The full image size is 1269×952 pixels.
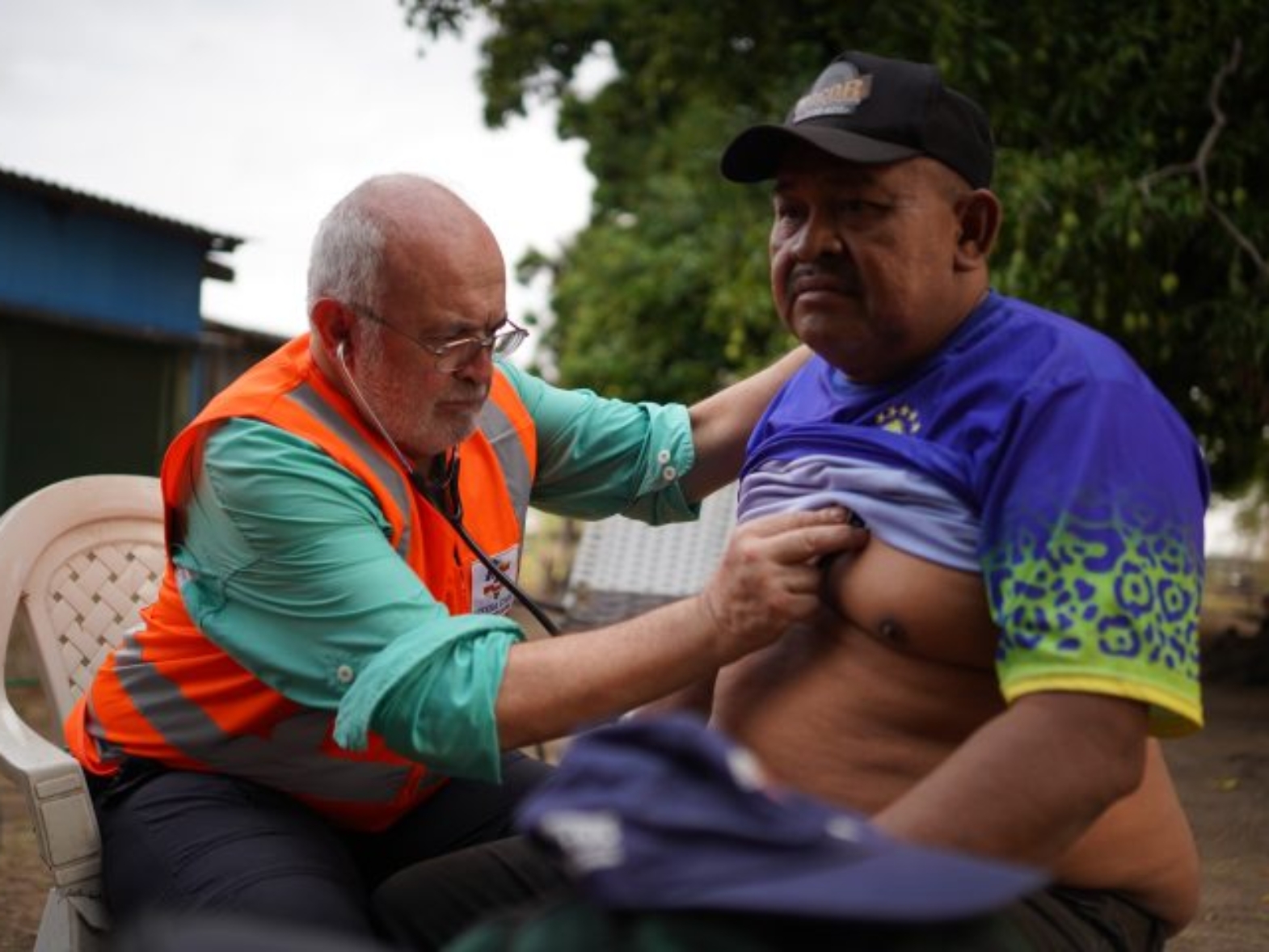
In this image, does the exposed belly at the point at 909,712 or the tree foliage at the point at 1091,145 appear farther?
the tree foliage at the point at 1091,145

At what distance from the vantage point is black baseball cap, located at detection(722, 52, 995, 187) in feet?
6.82

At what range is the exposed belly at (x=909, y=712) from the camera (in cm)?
197

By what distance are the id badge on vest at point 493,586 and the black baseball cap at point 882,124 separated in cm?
91

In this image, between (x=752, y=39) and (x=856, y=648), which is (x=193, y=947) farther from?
(x=752, y=39)

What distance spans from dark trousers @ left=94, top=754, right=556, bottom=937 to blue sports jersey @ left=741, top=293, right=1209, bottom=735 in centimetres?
87

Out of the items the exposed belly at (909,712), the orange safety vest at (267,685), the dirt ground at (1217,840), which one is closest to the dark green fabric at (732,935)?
the exposed belly at (909,712)

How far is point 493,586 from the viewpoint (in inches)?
108

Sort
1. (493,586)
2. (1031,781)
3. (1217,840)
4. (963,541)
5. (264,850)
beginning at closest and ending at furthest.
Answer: (1031,781) < (963,541) < (264,850) < (493,586) < (1217,840)

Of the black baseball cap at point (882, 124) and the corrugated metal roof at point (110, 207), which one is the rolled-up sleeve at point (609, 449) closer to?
the black baseball cap at point (882, 124)

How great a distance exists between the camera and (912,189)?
82.7 inches

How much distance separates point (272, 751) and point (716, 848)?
4.94ft

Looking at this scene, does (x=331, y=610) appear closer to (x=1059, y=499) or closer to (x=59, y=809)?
(x=59, y=809)

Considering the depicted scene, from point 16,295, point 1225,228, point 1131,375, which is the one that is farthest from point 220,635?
point 16,295

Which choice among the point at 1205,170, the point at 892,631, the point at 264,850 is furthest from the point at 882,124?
the point at 1205,170
